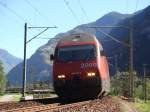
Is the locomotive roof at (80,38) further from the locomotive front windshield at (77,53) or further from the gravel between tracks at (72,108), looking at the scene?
A: the gravel between tracks at (72,108)

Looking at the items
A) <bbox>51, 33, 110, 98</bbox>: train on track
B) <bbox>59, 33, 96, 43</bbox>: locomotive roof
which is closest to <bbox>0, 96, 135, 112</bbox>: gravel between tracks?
<bbox>51, 33, 110, 98</bbox>: train on track

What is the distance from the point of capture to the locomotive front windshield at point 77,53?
101 ft

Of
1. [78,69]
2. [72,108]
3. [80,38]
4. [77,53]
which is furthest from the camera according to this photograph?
[80,38]

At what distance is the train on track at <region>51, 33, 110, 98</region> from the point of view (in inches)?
1193

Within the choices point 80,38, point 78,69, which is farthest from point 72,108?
point 80,38

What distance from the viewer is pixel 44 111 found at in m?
19.8

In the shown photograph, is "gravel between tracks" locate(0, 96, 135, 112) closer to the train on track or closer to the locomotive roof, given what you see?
the train on track

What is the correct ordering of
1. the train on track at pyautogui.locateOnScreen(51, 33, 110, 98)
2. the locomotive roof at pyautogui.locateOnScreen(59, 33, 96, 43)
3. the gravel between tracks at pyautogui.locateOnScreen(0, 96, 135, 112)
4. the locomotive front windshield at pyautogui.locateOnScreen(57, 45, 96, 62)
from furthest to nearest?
the locomotive roof at pyautogui.locateOnScreen(59, 33, 96, 43) < the locomotive front windshield at pyautogui.locateOnScreen(57, 45, 96, 62) < the train on track at pyautogui.locateOnScreen(51, 33, 110, 98) < the gravel between tracks at pyautogui.locateOnScreen(0, 96, 135, 112)

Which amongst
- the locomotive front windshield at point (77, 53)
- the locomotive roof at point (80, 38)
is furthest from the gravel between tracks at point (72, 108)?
the locomotive roof at point (80, 38)

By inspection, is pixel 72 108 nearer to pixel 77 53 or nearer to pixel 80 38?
pixel 77 53

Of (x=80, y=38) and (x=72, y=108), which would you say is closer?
(x=72, y=108)

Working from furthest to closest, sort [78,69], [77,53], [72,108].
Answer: [77,53]
[78,69]
[72,108]

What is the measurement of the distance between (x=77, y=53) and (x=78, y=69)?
116cm

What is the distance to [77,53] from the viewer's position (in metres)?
31.1
